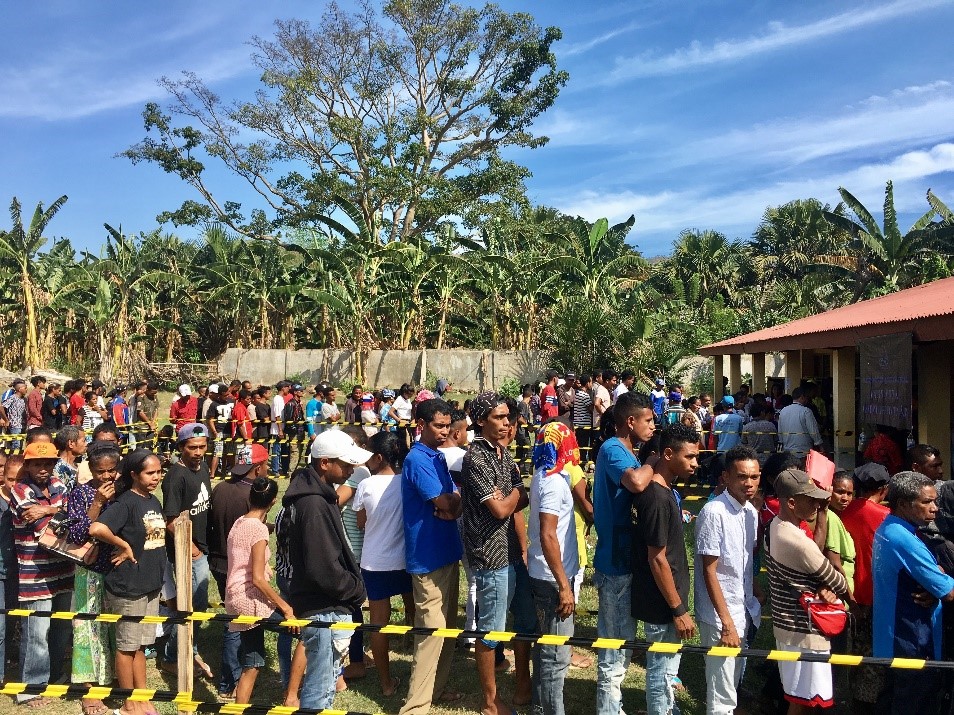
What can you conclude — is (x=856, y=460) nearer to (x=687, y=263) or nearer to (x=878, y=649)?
(x=878, y=649)

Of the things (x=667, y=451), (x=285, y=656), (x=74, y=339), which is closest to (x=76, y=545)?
(x=285, y=656)

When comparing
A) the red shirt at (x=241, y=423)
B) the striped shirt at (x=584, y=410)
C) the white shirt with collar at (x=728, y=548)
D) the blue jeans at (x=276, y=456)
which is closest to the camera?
the white shirt with collar at (x=728, y=548)

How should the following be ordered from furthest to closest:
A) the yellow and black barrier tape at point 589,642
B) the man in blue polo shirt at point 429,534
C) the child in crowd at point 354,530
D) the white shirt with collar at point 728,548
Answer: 1. the child in crowd at point 354,530
2. the man in blue polo shirt at point 429,534
3. the white shirt with collar at point 728,548
4. the yellow and black barrier tape at point 589,642

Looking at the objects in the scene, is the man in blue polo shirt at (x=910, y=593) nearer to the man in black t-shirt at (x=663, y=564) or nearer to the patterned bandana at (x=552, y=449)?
the man in black t-shirt at (x=663, y=564)

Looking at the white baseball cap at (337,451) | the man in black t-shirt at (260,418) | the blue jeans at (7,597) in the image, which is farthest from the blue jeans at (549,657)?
the man in black t-shirt at (260,418)

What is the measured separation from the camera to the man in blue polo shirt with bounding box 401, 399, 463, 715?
443 cm

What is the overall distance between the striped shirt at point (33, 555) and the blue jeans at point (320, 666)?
181 centimetres

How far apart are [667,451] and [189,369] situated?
25.7m

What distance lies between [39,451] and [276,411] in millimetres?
8236

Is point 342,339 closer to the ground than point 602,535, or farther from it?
farther from it

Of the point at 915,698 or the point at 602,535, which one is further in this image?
the point at 602,535

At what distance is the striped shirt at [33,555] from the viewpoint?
15.3ft

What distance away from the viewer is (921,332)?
7.57 meters

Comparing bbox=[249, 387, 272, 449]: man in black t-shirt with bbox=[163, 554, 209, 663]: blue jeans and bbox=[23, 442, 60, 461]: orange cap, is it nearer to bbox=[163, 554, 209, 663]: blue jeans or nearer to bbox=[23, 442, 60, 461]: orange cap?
bbox=[163, 554, 209, 663]: blue jeans
